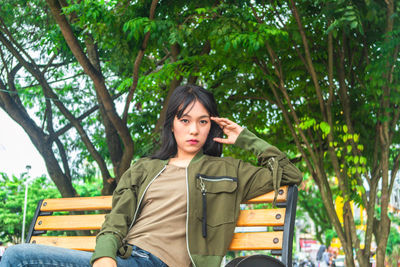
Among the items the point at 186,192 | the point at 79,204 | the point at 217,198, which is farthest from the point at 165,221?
the point at 79,204

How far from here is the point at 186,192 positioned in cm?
275

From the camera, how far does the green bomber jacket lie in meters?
2.62

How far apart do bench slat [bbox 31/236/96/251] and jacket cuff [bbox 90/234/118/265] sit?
0.72m

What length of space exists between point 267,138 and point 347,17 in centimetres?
480

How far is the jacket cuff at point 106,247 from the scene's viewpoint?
2.36 m

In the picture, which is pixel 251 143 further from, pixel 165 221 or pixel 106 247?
pixel 106 247

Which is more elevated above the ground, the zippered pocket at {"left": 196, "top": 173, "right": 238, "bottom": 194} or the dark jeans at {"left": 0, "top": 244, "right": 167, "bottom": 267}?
the zippered pocket at {"left": 196, "top": 173, "right": 238, "bottom": 194}

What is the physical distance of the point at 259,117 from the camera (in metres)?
9.35

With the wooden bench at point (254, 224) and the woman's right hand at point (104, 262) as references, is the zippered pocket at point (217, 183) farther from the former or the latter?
the woman's right hand at point (104, 262)

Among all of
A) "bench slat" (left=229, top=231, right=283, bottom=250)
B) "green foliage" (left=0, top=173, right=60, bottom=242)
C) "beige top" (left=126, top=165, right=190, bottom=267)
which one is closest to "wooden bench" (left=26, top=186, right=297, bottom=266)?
"bench slat" (left=229, top=231, right=283, bottom=250)

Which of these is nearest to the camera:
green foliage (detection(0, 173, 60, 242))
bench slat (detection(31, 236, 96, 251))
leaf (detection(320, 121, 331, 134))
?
bench slat (detection(31, 236, 96, 251))

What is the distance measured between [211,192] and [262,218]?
308mm

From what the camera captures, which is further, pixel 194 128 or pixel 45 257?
pixel 194 128

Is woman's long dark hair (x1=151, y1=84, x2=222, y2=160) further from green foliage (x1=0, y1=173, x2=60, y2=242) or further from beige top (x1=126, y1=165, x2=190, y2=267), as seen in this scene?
green foliage (x1=0, y1=173, x2=60, y2=242)
